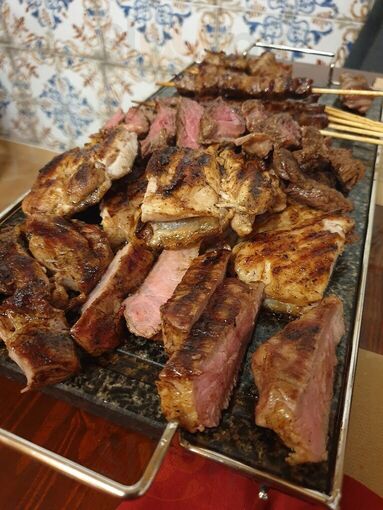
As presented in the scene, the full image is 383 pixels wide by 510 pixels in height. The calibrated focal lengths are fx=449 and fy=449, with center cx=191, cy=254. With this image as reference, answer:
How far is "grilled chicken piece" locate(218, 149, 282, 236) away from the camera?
87.3 inches

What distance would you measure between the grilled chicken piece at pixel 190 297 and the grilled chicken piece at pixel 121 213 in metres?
0.47

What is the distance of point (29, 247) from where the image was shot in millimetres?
2252

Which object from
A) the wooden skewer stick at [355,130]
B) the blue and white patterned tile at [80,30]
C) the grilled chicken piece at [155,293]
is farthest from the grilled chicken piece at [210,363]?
the blue and white patterned tile at [80,30]

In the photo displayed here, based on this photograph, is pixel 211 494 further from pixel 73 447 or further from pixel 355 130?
pixel 355 130

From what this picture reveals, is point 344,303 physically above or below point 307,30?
below

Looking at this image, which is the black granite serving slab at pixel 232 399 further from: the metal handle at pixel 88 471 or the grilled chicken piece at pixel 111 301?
the metal handle at pixel 88 471

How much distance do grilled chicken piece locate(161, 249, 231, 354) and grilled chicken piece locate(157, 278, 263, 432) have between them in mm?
47

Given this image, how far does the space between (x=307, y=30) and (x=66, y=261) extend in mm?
3581

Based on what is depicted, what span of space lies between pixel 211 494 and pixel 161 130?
2.10 meters

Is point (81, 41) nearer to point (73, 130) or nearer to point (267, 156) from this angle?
point (73, 130)

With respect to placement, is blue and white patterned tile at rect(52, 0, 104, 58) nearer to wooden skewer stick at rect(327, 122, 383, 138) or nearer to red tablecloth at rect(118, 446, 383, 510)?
wooden skewer stick at rect(327, 122, 383, 138)

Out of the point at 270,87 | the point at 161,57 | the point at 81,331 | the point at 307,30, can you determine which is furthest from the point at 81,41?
the point at 81,331

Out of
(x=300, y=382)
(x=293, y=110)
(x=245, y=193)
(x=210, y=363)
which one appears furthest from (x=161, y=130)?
(x=300, y=382)

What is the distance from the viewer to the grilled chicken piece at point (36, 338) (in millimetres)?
1818
